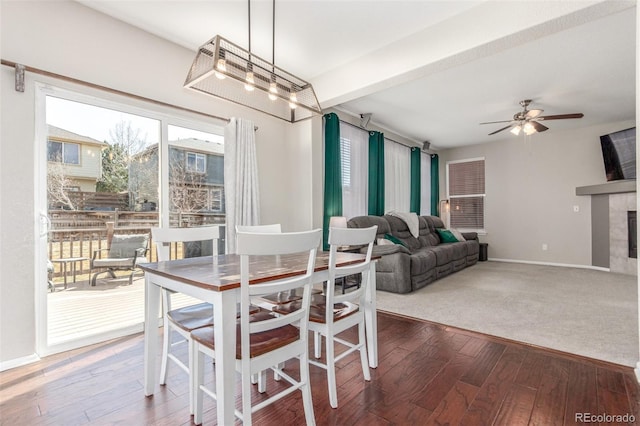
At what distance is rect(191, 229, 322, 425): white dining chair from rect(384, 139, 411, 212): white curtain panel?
457cm

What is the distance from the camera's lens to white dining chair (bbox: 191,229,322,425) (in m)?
1.28

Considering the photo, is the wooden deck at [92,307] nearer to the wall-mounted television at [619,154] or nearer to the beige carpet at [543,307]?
the beige carpet at [543,307]

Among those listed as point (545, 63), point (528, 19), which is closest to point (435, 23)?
point (528, 19)

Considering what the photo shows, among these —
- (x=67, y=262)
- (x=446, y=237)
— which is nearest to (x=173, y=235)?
(x=67, y=262)

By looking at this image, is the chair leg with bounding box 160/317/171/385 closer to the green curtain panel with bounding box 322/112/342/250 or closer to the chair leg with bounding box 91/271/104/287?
the chair leg with bounding box 91/271/104/287

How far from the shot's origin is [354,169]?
16.7ft

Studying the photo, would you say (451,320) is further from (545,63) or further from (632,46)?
(632,46)

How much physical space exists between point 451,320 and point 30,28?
424 centimetres

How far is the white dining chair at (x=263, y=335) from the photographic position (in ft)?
4.19

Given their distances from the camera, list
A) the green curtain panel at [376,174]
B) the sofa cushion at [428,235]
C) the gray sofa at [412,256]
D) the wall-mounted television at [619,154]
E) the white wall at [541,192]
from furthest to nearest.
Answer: the white wall at [541,192] → the sofa cushion at [428,235] → the green curtain panel at [376,174] → the wall-mounted television at [619,154] → the gray sofa at [412,256]

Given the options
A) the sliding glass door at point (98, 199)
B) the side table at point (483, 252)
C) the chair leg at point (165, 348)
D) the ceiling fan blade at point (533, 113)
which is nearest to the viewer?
the chair leg at point (165, 348)

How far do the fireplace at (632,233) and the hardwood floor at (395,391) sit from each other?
14.5 feet

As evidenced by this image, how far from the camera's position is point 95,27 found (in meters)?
2.50

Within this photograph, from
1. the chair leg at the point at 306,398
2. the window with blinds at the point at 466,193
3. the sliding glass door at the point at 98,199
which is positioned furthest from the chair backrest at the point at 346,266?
the window with blinds at the point at 466,193
